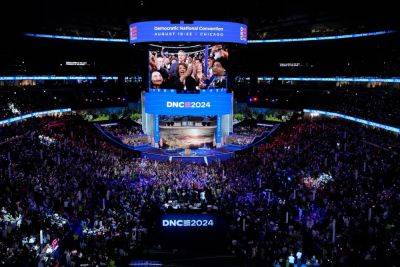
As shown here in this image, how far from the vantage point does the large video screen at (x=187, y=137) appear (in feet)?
131

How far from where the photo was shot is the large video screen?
40062mm

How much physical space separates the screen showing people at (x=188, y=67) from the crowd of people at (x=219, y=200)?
10830 mm

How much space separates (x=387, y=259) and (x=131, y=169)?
54.6ft

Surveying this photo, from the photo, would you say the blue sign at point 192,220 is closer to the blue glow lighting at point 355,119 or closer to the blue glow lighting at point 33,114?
the blue glow lighting at point 355,119

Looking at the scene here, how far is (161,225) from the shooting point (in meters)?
16.1

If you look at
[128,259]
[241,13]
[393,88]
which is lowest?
[128,259]

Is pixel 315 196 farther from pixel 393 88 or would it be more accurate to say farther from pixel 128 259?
pixel 393 88

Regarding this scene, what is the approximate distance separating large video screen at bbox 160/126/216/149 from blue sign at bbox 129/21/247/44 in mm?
8549

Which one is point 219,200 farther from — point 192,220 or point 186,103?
point 186,103

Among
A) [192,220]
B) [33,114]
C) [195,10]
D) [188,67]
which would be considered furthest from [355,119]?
[33,114]

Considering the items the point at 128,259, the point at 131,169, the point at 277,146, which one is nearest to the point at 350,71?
the point at 277,146

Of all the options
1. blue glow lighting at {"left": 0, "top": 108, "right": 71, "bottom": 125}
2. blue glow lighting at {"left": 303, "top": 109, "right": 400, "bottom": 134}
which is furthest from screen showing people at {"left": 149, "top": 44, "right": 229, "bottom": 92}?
blue glow lighting at {"left": 303, "top": 109, "right": 400, "bottom": 134}

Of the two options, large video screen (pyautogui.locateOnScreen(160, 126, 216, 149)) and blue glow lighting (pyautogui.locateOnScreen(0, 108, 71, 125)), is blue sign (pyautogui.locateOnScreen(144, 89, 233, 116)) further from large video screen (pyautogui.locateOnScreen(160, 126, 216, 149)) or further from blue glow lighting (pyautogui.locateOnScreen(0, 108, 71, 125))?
blue glow lighting (pyautogui.locateOnScreen(0, 108, 71, 125))

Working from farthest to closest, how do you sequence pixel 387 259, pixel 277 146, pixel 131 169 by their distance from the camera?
pixel 277 146
pixel 131 169
pixel 387 259
